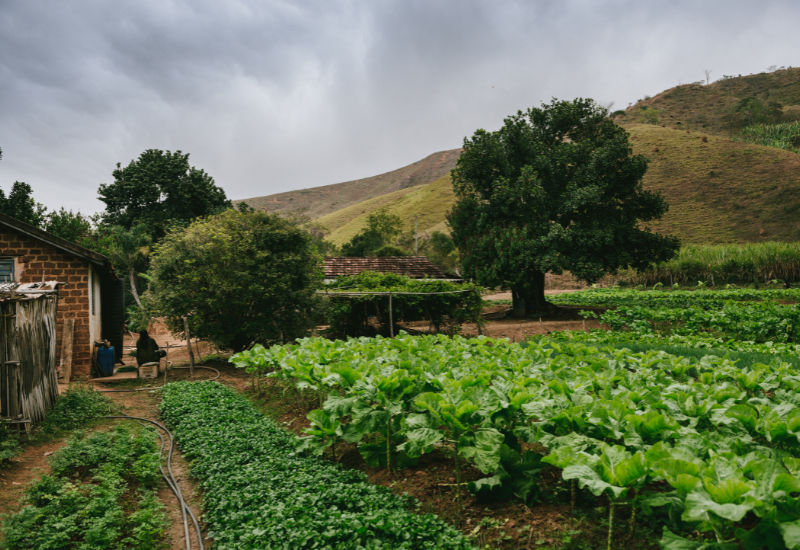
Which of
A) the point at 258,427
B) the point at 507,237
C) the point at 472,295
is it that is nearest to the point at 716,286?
the point at 507,237

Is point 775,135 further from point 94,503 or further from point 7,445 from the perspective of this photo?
point 7,445

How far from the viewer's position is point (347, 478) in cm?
431

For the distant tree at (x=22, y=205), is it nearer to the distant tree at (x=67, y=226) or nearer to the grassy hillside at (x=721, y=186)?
the distant tree at (x=67, y=226)

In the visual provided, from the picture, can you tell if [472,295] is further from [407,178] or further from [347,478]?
[407,178]

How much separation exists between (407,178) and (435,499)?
16709cm

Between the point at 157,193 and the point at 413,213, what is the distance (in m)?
62.8

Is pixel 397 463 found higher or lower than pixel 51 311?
lower

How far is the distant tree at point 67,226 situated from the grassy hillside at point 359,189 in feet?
370

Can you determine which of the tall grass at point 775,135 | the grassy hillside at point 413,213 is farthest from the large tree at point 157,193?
the tall grass at point 775,135

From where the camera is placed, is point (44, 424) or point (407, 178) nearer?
point (44, 424)

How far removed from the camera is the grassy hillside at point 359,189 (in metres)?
150

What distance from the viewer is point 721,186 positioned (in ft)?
187

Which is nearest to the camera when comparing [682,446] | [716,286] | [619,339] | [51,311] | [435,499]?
[682,446]

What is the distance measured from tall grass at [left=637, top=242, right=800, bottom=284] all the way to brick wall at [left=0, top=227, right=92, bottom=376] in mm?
29989
